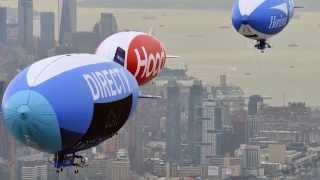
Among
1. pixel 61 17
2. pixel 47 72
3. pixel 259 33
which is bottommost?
pixel 47 72

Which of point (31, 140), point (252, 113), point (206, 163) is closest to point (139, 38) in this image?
point (31, 140)

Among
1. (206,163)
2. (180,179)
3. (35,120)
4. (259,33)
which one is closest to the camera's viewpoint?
(35,120)

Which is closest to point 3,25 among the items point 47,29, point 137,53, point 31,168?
point 47,29

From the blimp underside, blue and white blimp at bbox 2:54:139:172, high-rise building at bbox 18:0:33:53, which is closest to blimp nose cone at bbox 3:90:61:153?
blue and white blimp at bbox 2:54:139:172

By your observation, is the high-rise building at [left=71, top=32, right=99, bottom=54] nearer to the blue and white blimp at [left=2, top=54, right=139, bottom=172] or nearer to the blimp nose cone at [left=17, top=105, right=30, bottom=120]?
the blue and white blimp at [left=2, top=54, right=139, bottom=172]

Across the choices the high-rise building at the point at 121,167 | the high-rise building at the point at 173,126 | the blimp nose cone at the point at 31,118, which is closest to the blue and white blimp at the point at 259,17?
the blimp nose cone at the point at 31,118

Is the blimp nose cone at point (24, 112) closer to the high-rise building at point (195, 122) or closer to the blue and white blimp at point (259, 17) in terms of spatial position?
the blue and white blimp at point (259, 17)

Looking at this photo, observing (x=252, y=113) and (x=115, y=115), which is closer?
(x=115, y=115)

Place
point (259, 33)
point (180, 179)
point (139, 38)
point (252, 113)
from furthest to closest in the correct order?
point (252, 113)
point (180, 179)
point (259, 33)
point (139, 38)

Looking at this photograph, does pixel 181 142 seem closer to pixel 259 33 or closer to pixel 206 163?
pixel 206 163
